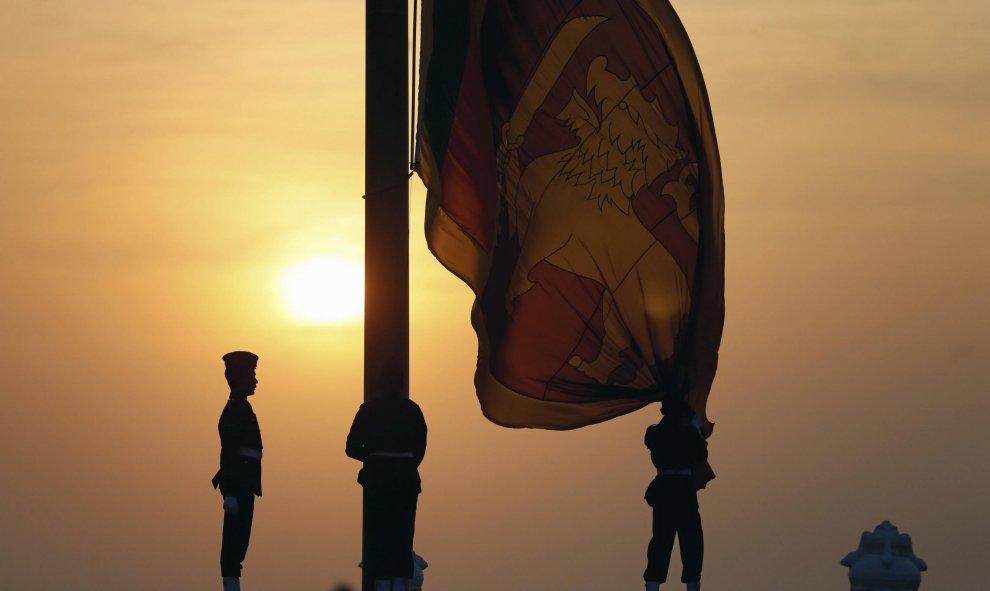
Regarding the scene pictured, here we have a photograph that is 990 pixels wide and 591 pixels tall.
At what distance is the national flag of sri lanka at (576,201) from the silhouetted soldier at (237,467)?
2651 mm

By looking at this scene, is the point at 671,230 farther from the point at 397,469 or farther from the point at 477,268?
the point at 397,469

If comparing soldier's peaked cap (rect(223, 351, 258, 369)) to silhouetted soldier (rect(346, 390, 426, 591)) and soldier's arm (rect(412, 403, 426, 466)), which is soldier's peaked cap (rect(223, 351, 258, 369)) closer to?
silhouetted soldier (rect(346, 390, 426, 591))

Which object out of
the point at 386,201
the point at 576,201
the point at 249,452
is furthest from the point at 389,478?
the point at 576,201

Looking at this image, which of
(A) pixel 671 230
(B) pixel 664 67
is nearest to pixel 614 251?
(A) pixel 671 230

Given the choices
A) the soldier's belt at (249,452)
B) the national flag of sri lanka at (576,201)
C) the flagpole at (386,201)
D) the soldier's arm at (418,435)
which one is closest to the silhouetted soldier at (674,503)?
the national flag of sri lanka at (576,201)

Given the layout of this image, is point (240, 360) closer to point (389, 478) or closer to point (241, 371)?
point (241, 371)

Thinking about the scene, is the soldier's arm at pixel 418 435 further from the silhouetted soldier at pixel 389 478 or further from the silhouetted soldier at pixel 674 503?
the silhouetted soldier at pixel 674 503

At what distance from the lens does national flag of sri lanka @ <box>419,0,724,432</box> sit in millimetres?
18953

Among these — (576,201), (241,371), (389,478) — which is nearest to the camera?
(389,478)

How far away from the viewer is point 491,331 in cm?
1920

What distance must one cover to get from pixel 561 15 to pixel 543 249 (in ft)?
9.28

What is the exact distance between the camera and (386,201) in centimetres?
1781

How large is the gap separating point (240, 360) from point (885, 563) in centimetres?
668

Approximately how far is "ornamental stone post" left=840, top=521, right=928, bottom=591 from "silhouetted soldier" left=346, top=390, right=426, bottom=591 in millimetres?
4385
